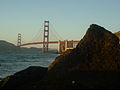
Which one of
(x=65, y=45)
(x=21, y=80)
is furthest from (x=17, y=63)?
(x=65, y=45)

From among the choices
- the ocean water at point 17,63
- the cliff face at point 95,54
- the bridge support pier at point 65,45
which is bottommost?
the ocean water at point 17,63

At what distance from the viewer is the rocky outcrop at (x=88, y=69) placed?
198 inches

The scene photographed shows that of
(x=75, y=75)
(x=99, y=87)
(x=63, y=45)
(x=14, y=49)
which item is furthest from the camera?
(x=14, y=49)

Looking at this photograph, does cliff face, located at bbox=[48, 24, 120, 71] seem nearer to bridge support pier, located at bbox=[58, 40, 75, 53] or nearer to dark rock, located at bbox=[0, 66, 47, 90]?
dark rock, located at bbox=[0, 66, 47, 90]

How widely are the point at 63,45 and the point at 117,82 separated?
7233 cm

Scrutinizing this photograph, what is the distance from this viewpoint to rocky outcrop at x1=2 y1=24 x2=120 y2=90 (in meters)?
5.04

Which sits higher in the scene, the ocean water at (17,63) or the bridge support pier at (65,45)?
the bridge support pier at (65,45)

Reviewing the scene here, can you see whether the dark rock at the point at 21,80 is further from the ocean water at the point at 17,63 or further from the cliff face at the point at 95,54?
the ocean water at the point at 17,63

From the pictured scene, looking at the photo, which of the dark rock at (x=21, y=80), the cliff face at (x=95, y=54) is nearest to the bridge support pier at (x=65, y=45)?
the dark rock at (x=21, y=80)

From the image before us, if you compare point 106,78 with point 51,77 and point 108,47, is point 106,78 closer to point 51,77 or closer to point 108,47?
point 108,47

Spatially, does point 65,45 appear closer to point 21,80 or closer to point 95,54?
point 21,80

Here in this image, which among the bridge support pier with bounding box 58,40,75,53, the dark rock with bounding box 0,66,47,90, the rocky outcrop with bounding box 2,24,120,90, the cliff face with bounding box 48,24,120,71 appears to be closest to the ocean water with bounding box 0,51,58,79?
the dark rock with bounding box 0,66,47,90

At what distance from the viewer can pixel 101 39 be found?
563 cm

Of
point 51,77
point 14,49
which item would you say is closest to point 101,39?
point 51,77
